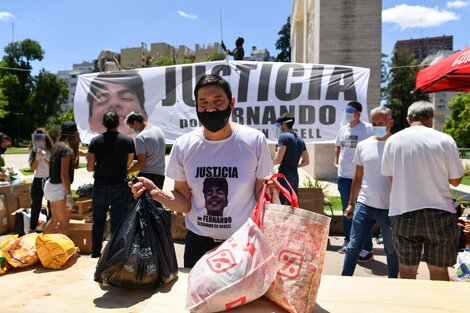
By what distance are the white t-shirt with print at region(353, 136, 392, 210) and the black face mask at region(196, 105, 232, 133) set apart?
2.28m

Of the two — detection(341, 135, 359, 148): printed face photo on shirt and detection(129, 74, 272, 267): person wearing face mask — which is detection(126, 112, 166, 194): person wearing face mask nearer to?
detection(341, 135, 359, 148): printed face photo on shirt

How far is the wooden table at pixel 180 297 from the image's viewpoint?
5.08 feet

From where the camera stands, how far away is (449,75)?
658 centimetres

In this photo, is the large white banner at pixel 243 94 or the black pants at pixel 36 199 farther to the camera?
the large white banner at pixel 243 94

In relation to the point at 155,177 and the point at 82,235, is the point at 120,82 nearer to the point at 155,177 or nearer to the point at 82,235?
the point at 155,177

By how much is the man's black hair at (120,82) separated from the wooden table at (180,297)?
5145 mm

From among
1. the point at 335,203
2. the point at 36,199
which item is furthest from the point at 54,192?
the point at 335,203

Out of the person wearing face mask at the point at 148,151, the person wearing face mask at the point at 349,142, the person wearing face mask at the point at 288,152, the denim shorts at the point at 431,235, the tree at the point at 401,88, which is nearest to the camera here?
the denim shorts at the point at 431,235

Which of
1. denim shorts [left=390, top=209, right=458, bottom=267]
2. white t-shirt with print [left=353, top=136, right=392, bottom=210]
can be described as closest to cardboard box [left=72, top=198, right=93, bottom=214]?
white t-shirt with print [left=353, top=136, right=392, bottom=210]

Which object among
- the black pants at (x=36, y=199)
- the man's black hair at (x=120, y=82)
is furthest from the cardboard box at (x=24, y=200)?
the man's black hair at (x=120, y=82)

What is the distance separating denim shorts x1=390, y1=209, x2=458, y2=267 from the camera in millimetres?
3043

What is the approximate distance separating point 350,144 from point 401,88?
54.7 m

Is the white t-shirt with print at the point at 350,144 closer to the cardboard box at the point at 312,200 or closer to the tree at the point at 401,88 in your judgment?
the cardboard box at the point at 312,200

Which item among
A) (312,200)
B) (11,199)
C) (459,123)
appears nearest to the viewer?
(312,200)
